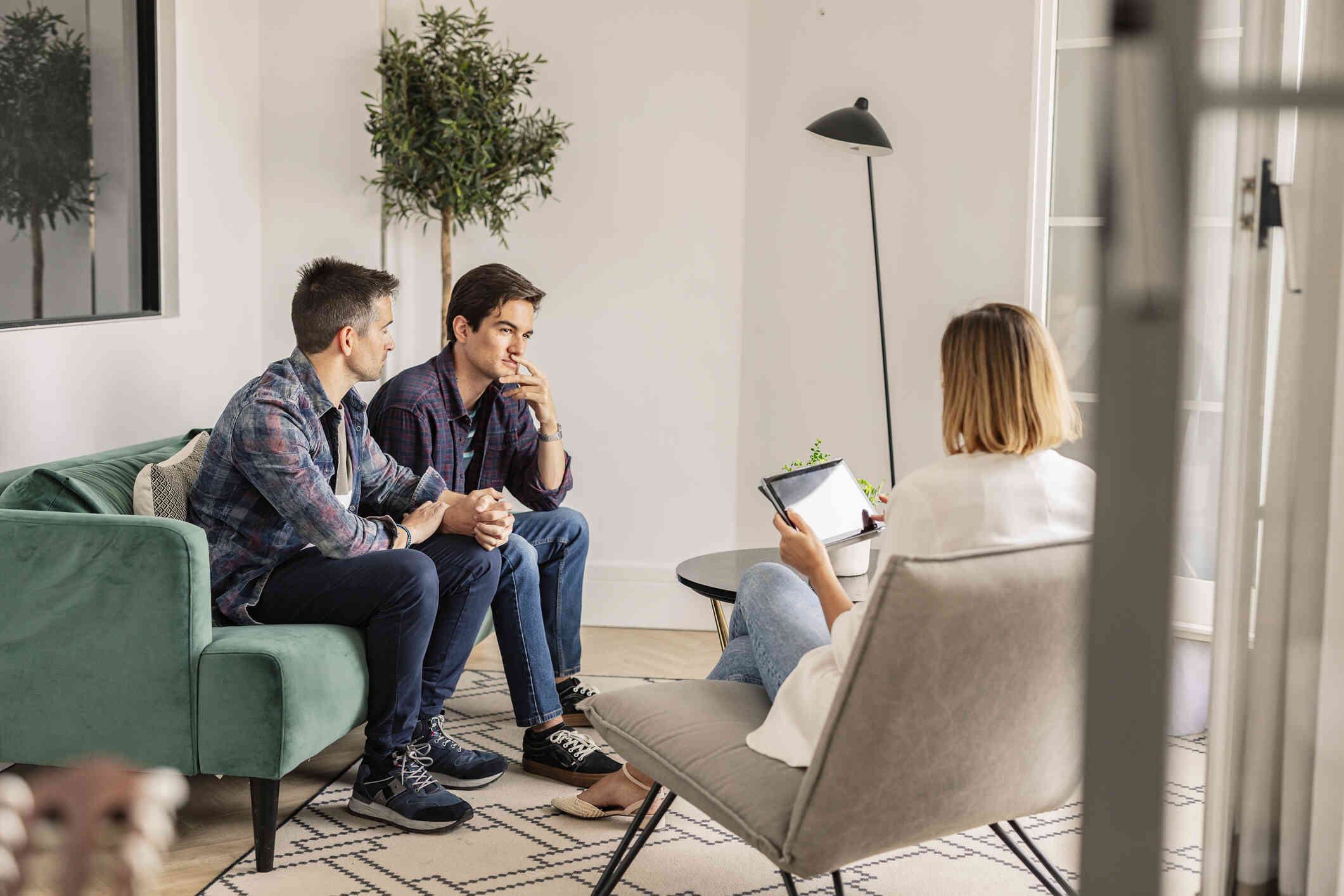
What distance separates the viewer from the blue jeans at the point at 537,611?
2.79m

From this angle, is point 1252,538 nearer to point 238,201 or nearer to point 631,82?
point 631,82

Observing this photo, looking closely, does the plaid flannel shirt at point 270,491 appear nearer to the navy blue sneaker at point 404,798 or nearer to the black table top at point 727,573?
the navy blue sneaker at point 404,798

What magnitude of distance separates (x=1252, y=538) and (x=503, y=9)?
123 inches

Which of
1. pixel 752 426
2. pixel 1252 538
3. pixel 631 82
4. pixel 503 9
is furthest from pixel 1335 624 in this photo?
pixel 503 9

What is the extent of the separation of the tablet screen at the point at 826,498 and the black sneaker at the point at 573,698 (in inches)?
33.0

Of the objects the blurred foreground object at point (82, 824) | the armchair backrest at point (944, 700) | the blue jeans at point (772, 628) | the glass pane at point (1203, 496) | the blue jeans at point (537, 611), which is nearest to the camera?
the blurred foreground object at point (82, 824)

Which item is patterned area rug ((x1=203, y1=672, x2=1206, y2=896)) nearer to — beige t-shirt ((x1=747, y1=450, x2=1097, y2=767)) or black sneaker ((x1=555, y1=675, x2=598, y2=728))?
black sneaker ((x1=555, y1=675, x2=598, y2=728))

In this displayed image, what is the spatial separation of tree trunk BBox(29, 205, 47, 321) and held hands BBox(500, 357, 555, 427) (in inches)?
43.8

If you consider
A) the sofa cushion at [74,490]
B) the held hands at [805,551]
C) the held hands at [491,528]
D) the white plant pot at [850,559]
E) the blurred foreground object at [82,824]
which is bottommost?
the white plant pot at [850,559]

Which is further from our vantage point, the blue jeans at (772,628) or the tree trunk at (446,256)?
the tree trunk at (446,256)

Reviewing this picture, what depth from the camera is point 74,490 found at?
2.39 metres

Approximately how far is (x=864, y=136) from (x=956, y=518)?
2.14 m

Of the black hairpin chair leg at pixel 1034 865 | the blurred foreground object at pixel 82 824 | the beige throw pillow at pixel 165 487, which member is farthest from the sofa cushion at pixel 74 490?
the blurred foreground object at pixel 82 824

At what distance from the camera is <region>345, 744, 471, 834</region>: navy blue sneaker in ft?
8.16
